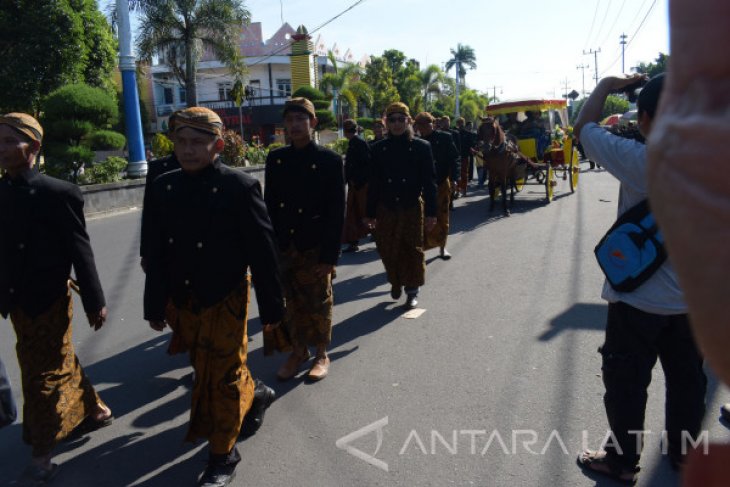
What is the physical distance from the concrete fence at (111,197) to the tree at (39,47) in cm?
449

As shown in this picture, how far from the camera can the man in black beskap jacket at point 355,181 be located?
315 inches

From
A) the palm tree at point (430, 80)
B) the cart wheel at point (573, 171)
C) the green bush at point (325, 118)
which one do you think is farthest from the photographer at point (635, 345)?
the palm tree at point (430, 80)

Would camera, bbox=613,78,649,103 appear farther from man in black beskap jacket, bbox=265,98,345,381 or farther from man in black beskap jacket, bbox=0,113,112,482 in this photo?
man in black beskap jacket, bbox=0,113,112,482

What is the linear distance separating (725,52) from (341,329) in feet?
16.4

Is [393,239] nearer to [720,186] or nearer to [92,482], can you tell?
[92,482]

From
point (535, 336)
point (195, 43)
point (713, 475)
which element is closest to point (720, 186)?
point (713, 475)

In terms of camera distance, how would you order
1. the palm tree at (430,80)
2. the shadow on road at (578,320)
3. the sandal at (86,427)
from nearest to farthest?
the sandal at (86,427)
the shadow on road at (578,320)
the palm tree at (430,80)

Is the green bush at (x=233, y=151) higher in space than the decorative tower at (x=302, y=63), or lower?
lower

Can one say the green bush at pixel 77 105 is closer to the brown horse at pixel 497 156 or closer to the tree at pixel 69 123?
the tree at pixel 69 123

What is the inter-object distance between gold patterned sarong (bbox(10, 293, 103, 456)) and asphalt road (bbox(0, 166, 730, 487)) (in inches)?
11.3

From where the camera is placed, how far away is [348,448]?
132 inches

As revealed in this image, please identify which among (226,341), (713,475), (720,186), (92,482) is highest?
(720,186)

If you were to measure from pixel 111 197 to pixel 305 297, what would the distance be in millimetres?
11349

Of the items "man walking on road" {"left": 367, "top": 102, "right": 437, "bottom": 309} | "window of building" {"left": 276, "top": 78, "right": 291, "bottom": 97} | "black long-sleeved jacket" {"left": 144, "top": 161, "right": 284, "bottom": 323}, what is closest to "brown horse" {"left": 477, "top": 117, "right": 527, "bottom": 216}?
"man walking on road" {"left": 367, "top": 102, "right": 437, "bottom": 309}
